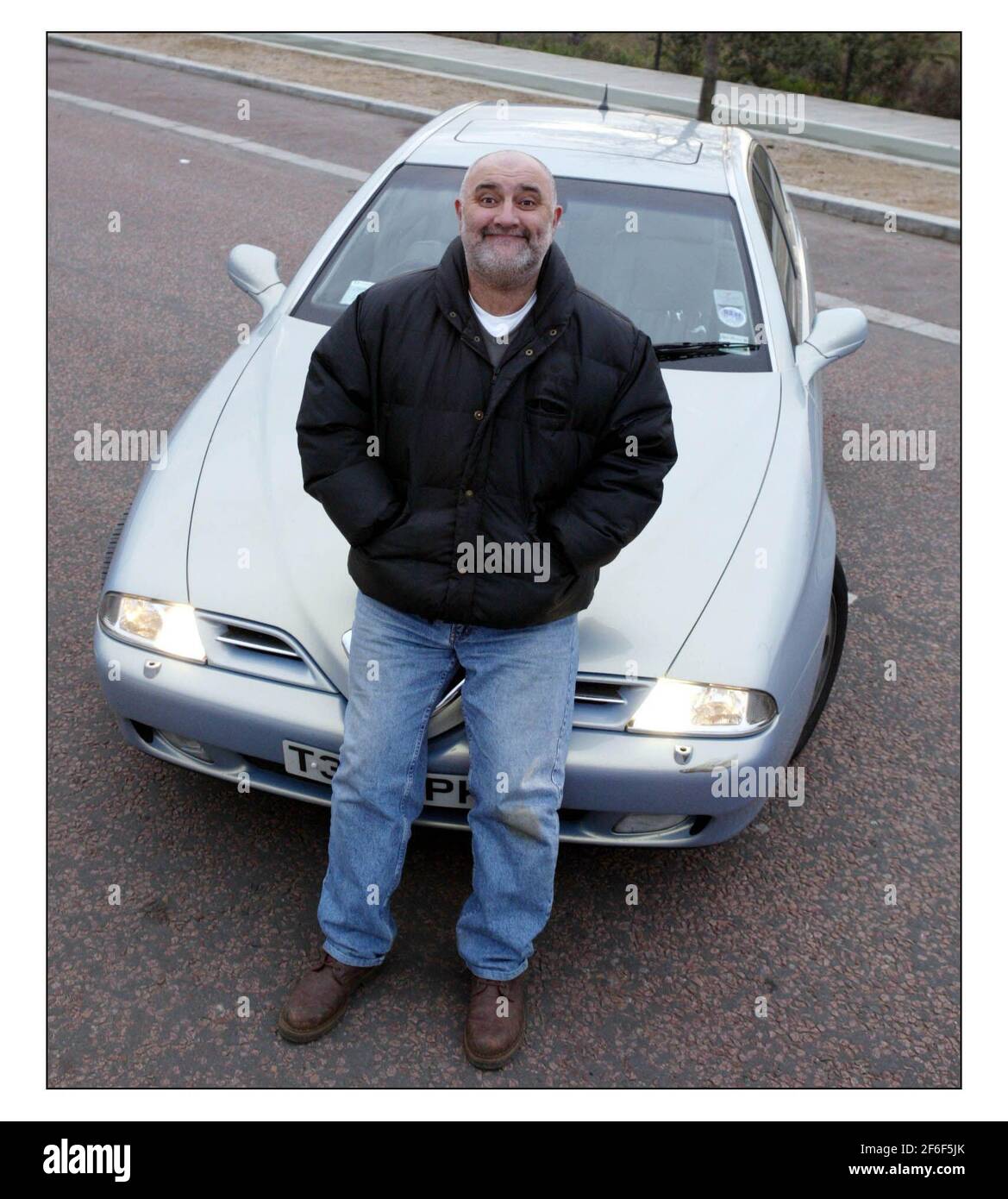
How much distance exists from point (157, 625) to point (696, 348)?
1.88 metres

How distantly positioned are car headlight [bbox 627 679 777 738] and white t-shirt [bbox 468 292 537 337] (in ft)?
2.80

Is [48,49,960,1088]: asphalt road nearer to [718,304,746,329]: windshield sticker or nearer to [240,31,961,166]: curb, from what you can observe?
[718,304,746,329]: windshield sticker

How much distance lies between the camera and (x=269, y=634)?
2760 millimetres

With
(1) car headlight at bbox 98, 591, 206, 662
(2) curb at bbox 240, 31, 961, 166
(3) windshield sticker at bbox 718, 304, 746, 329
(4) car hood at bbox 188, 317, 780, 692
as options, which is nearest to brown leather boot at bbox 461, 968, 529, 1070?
(4) car hood at bbox 188, 317, 780, 692

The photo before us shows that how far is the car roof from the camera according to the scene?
4074 millimetres

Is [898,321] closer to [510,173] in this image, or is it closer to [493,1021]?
[510,173]

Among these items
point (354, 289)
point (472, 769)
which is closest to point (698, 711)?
point (472, 769)

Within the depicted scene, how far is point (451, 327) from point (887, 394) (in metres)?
4.40

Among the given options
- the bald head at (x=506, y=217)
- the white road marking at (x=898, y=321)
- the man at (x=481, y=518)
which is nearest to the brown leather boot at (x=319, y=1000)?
the man at (x=481, y=518)

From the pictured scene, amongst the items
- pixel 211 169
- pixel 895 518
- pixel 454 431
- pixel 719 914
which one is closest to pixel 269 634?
pixel 454 431

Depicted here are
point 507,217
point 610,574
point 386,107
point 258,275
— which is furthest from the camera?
point 386,107

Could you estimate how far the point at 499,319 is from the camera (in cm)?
251

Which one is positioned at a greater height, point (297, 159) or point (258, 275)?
point (297, 159)

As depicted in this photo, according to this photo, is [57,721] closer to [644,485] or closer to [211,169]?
[644,485]
